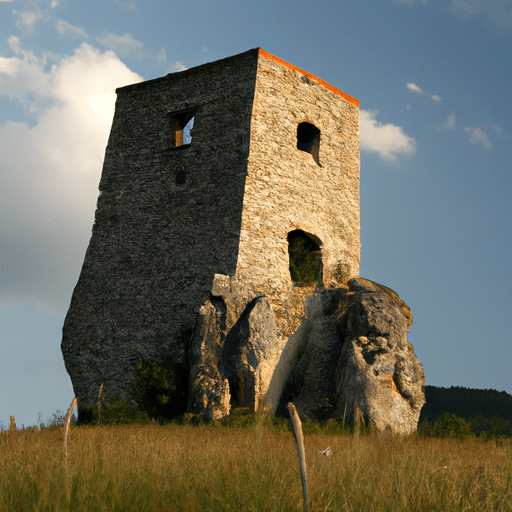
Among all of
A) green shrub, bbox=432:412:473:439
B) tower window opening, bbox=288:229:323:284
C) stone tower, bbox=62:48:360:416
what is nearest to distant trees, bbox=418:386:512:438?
tower window opening, bbox=288:229:323:284

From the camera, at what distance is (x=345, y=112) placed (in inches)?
649

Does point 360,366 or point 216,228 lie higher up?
point 216,228

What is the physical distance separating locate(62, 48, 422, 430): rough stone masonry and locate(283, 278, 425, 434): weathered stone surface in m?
0.50

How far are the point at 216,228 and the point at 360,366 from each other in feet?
14.8

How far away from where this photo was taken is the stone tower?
1345cm

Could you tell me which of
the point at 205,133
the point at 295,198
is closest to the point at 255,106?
the point at 205,133

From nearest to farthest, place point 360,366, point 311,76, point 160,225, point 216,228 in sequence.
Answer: point 360,366
point 216,228
point 160,225
point 311,76

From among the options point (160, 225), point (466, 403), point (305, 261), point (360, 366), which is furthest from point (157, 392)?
point (466, 403)

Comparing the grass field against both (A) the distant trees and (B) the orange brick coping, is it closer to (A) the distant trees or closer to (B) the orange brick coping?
(B) the orange brick coping

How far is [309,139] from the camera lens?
52.3ft

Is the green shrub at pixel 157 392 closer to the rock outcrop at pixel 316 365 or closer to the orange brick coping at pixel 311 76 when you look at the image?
the rock outcrop at pixel 316 365

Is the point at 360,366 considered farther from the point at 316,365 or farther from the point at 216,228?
the point at 216,228

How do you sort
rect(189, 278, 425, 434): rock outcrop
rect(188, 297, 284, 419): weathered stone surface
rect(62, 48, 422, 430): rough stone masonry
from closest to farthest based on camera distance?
rect(189, 278, 425, 434): rock outcrop, rect(188, 297, 284, 419): weathered stone surface, rect(62, 48, 422, 430): rough stone masonry

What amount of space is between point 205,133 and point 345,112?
4.32 meters
